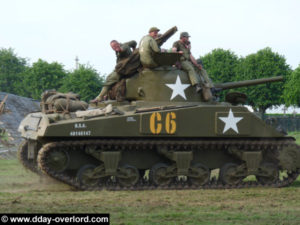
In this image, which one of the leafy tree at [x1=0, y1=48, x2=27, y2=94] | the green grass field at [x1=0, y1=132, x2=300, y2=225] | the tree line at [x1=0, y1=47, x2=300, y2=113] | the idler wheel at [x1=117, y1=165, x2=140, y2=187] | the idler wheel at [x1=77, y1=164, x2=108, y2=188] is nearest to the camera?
the green grass field at [x1=0, y1=132, x2=300, y2=225]

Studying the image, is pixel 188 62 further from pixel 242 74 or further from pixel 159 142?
pixel 242 74

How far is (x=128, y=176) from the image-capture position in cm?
1630

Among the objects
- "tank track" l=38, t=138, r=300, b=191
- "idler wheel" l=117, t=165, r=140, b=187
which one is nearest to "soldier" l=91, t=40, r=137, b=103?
"tank track" l=38, t=138, r=300, b=191

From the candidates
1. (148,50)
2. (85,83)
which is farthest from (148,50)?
(85,83)

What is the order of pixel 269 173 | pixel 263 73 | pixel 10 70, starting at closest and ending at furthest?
pixel 269 173, pixel 263 73, pixel 10 70

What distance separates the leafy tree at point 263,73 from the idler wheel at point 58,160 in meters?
55.2

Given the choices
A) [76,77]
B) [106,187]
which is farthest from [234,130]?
[76,77]

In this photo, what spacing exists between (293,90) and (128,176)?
5244 cm

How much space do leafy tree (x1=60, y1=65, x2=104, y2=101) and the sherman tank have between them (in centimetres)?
4398

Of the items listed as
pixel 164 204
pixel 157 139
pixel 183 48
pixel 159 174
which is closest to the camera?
pixel 164 204

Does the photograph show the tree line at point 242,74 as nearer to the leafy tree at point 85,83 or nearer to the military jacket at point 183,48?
the leafy tree at point 85,83

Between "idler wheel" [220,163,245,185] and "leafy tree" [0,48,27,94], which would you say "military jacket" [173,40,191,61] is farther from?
"leafy tree" [0,48,27,94]

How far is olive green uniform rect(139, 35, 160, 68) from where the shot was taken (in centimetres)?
1720

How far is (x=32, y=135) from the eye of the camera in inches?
642
